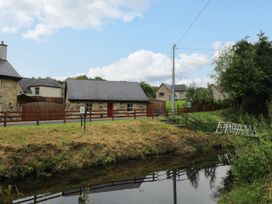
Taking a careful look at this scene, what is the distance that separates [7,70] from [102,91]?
33.3 ft

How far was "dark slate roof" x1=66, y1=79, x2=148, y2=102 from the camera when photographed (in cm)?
3188

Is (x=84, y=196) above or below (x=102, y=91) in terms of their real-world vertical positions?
below

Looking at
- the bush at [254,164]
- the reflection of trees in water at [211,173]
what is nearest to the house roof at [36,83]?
the reflection of trees in water at [211,173]

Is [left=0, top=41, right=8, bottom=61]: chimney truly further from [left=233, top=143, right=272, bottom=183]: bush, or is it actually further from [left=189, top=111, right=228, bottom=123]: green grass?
[left=233, top=143, right=272, bottom=183]: bush

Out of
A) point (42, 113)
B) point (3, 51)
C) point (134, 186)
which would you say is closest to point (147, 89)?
point (3, 51)

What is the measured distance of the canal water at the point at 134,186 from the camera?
36.3 feet

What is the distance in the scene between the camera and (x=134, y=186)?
13016mm

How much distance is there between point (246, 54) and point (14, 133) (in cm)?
2401

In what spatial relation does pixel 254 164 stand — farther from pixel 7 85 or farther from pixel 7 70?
pixel 7 70

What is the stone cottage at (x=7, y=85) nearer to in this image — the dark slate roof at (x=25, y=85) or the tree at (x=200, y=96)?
the dark slate roof at (x=25, y=85)

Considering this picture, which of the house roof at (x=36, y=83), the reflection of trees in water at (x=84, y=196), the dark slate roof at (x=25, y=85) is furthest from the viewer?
the dark slate roof at (x=25, y=85)

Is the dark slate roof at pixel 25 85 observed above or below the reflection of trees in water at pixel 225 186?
above

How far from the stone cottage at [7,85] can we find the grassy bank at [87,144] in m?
9.99

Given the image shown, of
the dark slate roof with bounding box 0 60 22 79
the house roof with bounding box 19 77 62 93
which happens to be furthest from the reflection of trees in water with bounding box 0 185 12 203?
the house roof with bounding box 19 77 62 93
